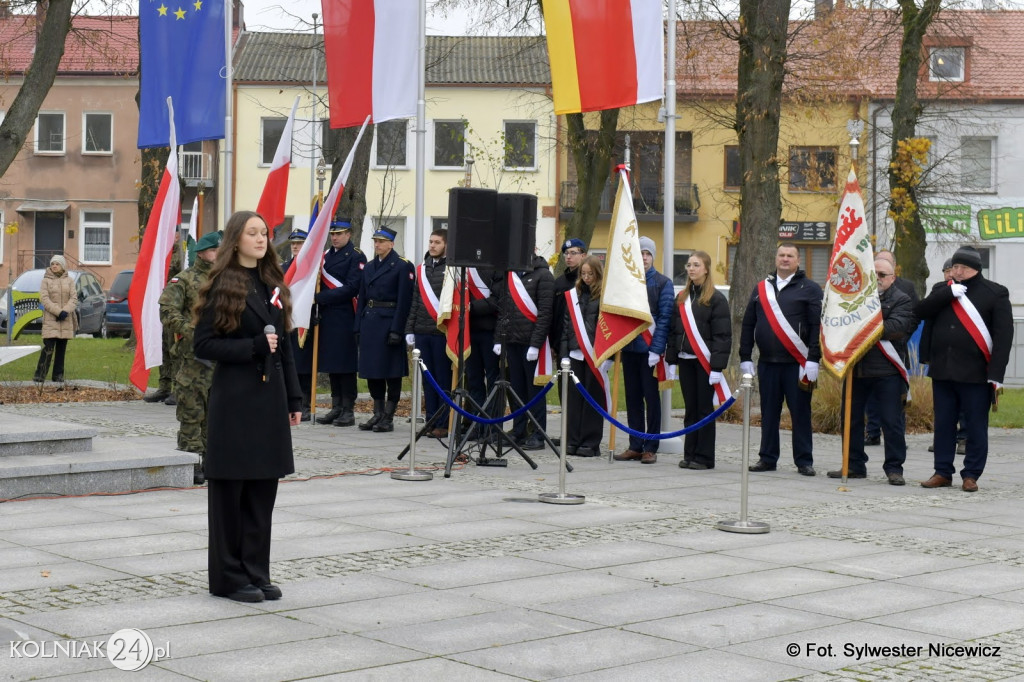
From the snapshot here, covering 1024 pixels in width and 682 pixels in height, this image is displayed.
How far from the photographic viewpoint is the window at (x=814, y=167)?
134ft

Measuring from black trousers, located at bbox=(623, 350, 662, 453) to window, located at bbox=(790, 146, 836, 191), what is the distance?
1026 inches

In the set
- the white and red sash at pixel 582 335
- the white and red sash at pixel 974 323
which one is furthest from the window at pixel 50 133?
the white and red sash at pixel 974 323

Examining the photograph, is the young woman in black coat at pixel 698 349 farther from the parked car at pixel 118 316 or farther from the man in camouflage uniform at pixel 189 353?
the parked car at pixel 118 316

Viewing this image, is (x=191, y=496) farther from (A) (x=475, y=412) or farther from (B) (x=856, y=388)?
(B) (x=856, y=388)

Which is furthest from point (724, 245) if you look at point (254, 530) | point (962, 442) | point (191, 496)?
point (254, 530)

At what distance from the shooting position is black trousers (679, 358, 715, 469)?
527 inches

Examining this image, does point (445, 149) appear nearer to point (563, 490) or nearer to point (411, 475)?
point (411, 475)

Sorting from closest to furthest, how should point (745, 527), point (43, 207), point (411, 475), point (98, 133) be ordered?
point (745, 527) < point (411, 475) < point (43, 207) < point (98, 133)

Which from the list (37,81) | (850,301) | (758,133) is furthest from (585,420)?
(37,81)

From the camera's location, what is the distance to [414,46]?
53.6ft

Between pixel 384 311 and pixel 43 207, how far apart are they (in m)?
37.5

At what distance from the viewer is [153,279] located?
46.0ft

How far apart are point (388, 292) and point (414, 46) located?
9.50 feet

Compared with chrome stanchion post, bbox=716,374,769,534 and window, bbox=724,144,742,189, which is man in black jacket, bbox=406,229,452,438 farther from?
window, bbox=724,144,742,189
